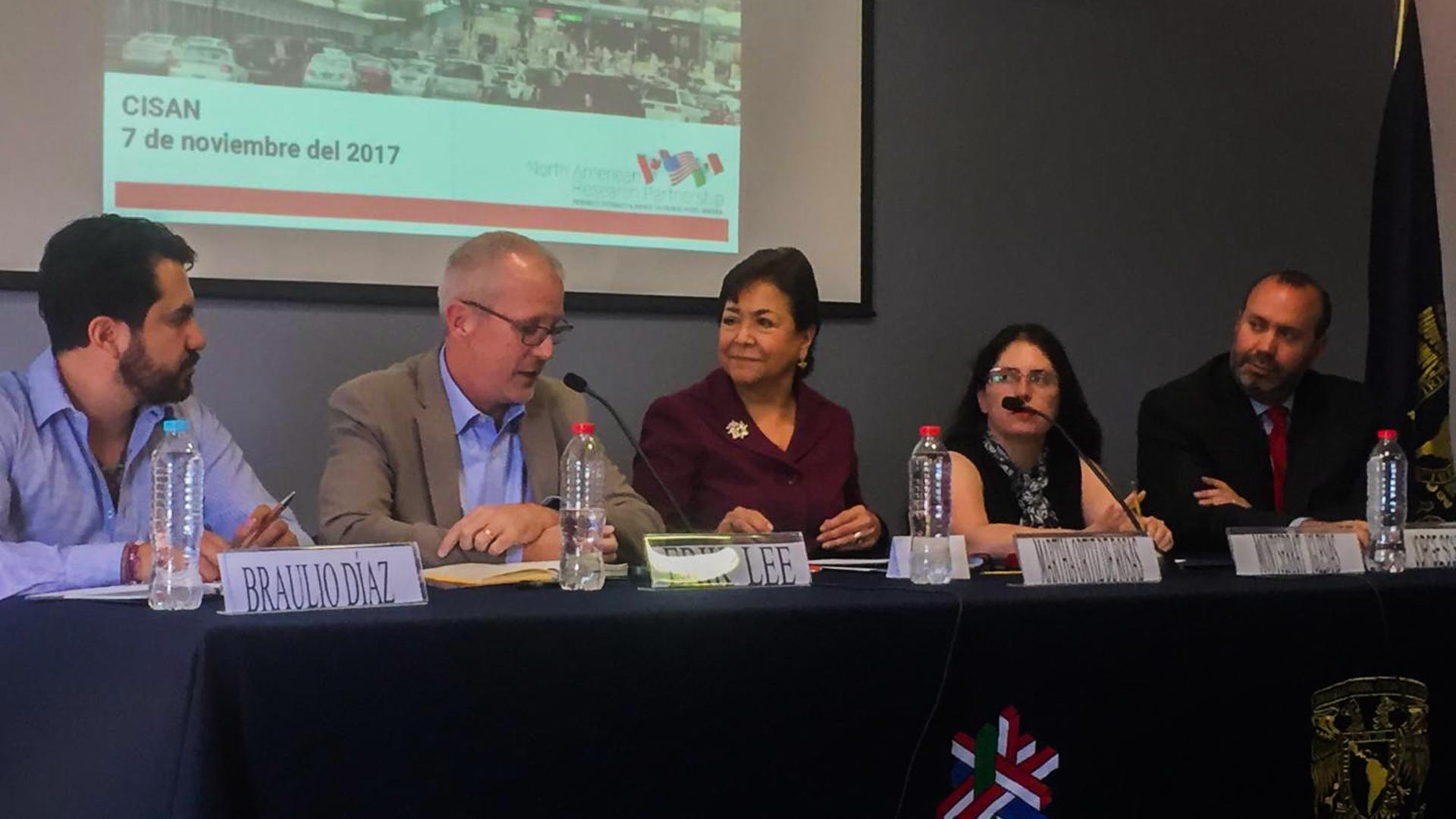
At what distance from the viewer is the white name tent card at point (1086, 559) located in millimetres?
1835

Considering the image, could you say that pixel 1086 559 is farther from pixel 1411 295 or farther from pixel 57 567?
pixel 1411 295

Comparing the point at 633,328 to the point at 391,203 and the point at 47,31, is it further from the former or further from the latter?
the point at 47,31

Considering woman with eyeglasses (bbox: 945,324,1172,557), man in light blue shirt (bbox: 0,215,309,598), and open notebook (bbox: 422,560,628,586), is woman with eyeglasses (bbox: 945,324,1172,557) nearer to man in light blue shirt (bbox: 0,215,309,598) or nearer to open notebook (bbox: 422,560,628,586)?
open notebook (bbox: 422,560,628,586)

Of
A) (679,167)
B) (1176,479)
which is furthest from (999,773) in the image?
(679,167)

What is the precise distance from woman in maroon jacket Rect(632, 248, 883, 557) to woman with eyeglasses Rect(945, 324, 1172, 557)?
25 cm

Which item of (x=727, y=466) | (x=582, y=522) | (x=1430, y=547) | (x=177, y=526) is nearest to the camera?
(x=177, y=526)

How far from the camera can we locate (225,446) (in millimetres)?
2348

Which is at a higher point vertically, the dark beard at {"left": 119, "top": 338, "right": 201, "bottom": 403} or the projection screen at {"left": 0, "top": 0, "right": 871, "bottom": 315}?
the projection screen at {"left": 0, "top": 0, "right": 871, "bottom": 315}

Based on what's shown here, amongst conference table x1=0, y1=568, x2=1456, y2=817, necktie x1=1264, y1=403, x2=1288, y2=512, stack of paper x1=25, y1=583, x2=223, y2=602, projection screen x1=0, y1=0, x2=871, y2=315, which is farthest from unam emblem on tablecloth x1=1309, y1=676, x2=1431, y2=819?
projection screen x1=0, y1=0, x2=871, y2=315

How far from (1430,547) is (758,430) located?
1.22 meters

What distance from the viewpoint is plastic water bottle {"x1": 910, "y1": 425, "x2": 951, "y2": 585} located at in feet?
6.24

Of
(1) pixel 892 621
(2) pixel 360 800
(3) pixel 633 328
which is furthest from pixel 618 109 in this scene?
(2) pixel 360 800

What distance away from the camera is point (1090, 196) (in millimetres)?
3762

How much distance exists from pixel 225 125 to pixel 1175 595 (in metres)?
2.12
